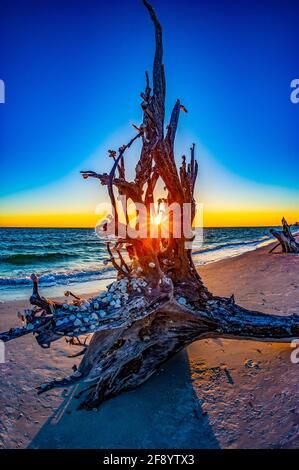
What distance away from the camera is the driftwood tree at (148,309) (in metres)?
3.15

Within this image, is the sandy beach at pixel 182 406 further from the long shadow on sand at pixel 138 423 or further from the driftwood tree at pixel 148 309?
the driftwood tree at pixel 148 309

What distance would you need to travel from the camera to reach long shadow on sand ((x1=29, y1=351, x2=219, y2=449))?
108 inches

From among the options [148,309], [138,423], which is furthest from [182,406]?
[148,309]

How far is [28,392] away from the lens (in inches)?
144

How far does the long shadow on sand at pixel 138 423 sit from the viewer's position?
108 inches

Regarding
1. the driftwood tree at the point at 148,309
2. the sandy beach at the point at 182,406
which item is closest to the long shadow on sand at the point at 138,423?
the sandy beach at the point at 182,406

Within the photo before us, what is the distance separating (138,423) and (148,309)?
1.14m

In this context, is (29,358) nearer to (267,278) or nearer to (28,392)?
(28,392)

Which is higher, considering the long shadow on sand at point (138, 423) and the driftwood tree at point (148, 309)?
the driftwood tree at point (148, 309)

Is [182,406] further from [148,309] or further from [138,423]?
[148,309]

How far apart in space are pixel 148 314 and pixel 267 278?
6.82m

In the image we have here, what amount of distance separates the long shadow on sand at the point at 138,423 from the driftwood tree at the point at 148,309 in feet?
0.55

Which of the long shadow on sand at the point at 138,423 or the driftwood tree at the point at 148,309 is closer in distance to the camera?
the long shadow on sand at the point at 138,423

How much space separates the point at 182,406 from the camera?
3.14 meters
